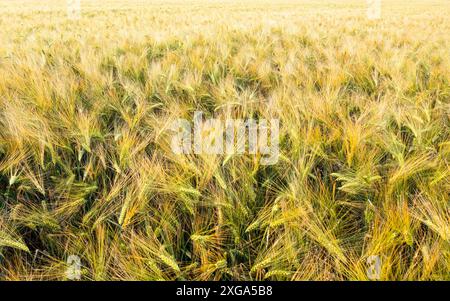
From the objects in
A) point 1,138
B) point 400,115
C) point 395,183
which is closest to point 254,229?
point 395,183

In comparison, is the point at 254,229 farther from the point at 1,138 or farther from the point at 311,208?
the point at 1,138

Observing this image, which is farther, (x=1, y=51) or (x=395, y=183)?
(x=1, y=51)

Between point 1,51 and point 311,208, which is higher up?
point 1,51

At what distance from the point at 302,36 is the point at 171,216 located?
382 centimetres

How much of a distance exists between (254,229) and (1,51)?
9.59ft

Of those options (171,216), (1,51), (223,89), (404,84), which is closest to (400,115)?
(404,84)

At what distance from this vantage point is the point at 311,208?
3.23 feet

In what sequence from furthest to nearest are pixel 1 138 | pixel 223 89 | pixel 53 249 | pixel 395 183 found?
1. pixel 223 89
2. pixel 1 138
3. pixel 395 183
4. pixel 53 249

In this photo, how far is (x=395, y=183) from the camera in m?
1.12

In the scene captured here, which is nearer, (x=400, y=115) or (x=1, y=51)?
(x=400, y=115)
